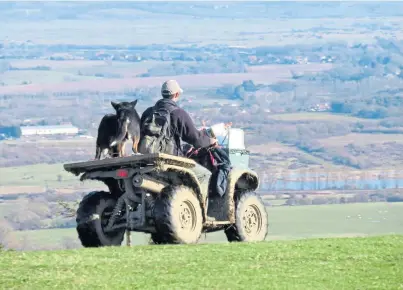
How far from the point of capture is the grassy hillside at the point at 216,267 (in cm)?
1277

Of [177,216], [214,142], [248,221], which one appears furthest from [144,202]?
[248,221]

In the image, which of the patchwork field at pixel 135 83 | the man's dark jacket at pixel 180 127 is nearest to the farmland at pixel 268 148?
the patchwork field at pixel 135 83

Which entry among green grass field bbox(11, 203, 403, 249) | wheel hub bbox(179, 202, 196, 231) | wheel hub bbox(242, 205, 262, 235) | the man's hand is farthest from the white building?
wheel hub bbox(179, 202, 196, 231)

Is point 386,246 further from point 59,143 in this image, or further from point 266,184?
point 59,143

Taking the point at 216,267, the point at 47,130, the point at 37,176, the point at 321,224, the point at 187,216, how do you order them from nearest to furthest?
the point at 216,267
the point at 187,216
the point at 321,224
the point at 37,176
the point at 47,130

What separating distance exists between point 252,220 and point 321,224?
34.5m

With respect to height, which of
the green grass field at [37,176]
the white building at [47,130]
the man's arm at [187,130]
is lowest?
the green grass field at [37,176]

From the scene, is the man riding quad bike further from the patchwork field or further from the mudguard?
the patchwork field

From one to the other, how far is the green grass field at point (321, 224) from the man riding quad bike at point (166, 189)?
1889 cm

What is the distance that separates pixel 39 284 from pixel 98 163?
12.5 feet

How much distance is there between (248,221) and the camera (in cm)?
1802

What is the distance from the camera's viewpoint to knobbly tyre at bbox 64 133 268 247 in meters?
16.4

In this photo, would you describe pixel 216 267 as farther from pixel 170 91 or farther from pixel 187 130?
pixel 170 91

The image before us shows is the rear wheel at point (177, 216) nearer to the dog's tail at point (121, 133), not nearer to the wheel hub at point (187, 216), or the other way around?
the wheel hub at point (187, 216)
